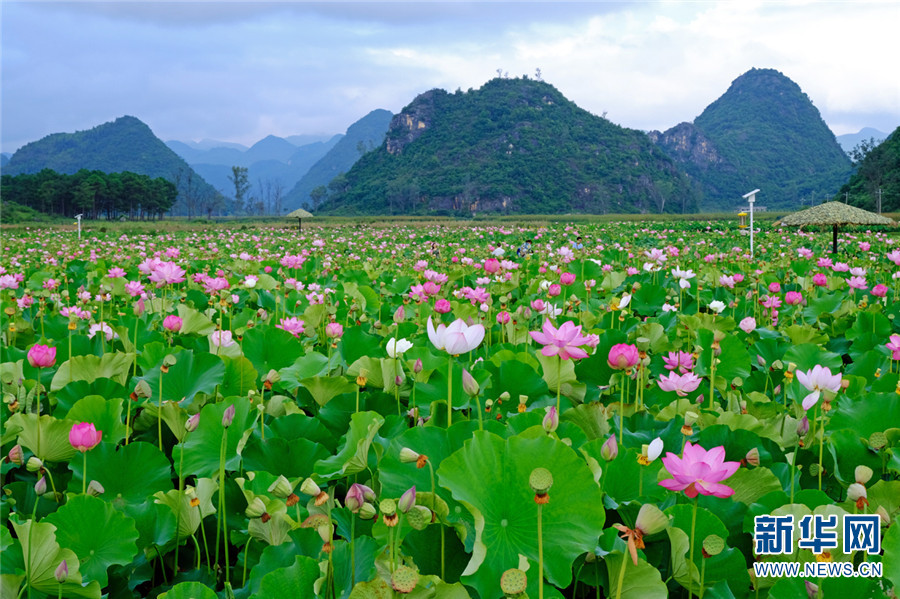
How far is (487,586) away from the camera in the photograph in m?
0.85

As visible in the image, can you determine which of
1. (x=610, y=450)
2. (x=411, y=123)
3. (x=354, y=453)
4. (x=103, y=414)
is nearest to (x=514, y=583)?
(x=610, y=450)

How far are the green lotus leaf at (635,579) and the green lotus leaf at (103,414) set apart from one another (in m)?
1.16

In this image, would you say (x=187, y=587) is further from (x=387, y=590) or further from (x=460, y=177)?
(x=460, y=177)

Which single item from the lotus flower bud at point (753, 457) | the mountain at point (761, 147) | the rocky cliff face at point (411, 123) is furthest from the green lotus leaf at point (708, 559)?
the mountain at point (761, 147)

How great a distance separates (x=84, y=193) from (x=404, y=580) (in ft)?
208

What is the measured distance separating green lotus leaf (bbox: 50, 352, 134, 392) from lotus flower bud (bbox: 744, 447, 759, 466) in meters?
1.67

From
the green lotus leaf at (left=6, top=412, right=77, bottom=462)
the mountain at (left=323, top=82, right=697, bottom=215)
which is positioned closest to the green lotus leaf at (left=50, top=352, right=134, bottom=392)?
the green lotus leaf at (left=6, top=412, right=77, bottom=462)

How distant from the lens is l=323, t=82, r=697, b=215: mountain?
77.5m

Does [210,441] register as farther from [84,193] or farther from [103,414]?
[84,193]

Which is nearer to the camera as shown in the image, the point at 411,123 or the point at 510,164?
the point at 510,164

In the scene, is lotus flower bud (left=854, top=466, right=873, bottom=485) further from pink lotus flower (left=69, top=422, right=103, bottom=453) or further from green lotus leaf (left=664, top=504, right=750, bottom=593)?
pink lotus flower (left=69, top=422, right=103, bottom=453)

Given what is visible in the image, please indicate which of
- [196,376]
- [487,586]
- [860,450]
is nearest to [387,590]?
[487,586]

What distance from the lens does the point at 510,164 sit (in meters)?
80.6

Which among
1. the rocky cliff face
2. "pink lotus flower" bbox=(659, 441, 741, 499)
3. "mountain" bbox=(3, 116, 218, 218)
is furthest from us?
"mountain" bbox=(3, 116, 218, 218)
